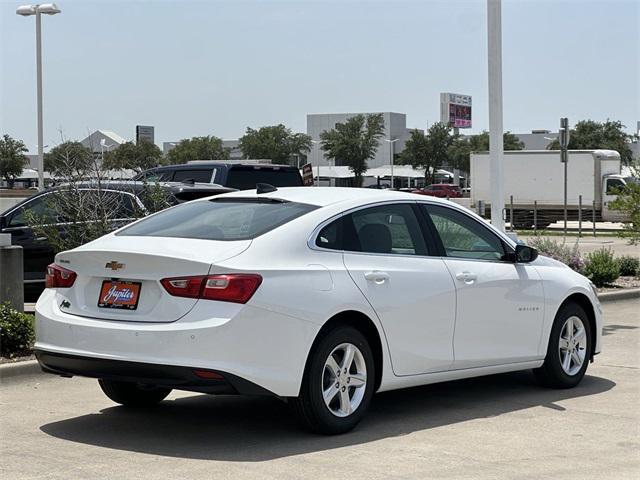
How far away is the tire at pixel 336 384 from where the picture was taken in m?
6.64

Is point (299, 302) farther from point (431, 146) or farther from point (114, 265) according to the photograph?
point (431, 146)

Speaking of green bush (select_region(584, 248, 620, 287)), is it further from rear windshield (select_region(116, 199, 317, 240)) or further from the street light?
the street light

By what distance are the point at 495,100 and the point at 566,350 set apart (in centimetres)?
589

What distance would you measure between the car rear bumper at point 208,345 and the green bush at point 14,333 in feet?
9.48

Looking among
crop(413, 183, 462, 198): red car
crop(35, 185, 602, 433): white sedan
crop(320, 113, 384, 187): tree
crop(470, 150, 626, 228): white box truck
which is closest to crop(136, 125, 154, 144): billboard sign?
crop(320, 113, 384, 187): tree

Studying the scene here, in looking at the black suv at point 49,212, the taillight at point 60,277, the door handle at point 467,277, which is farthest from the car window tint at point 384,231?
the black suv at point 49,212

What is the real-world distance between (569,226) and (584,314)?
37.5 m

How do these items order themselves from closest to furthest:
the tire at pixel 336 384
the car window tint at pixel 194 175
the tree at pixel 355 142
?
the tire at pixel 336 384 → the car window tint at pixel 194 175 → the tree at pixel 355 142

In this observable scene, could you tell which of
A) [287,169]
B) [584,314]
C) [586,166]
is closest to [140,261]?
[584,314]

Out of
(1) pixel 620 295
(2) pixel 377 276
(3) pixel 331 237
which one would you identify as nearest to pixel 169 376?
(3) pixel 331 237

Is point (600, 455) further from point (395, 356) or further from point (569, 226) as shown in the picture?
point (569, 226)

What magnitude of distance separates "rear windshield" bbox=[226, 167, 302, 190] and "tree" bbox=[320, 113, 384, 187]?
6581cm

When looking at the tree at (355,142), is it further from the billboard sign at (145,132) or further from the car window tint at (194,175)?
the car window tint at (194,175)

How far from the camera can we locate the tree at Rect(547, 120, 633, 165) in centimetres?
8444
